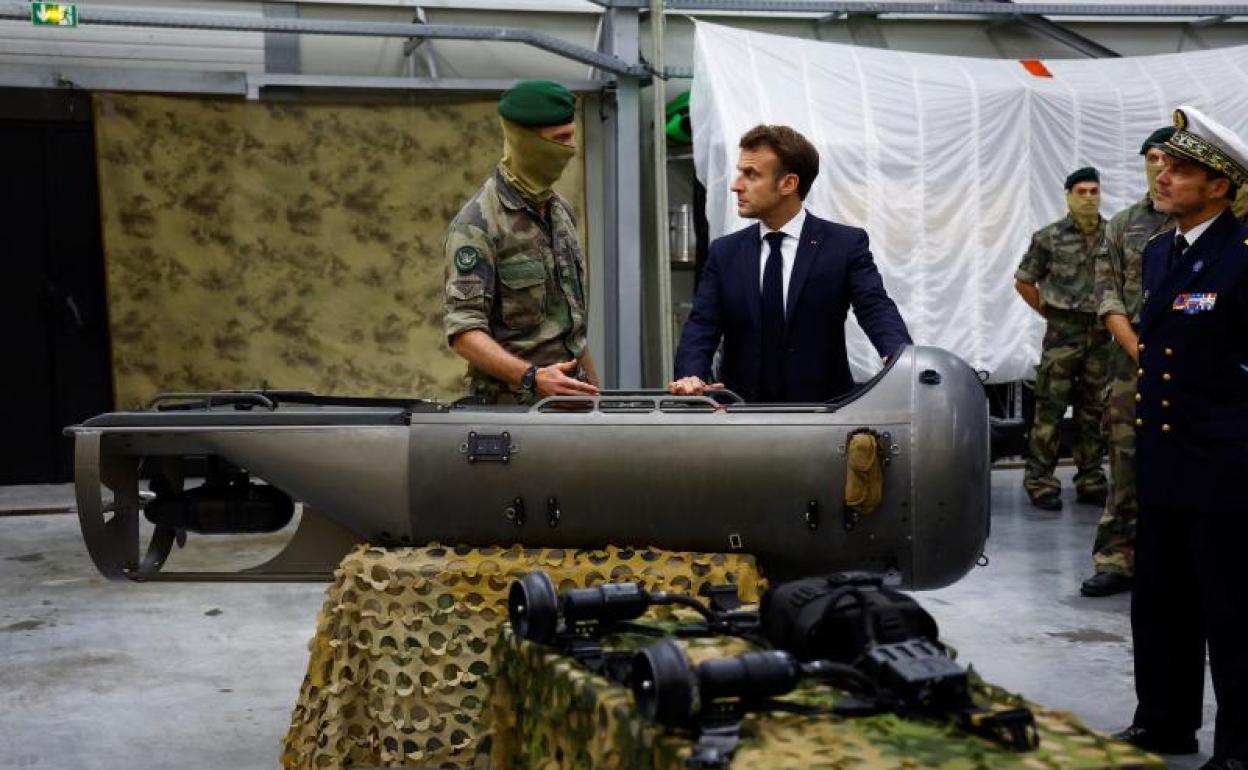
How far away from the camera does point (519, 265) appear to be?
10.9 feet

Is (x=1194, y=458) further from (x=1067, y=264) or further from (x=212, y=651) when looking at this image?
(x=1067, y=264)

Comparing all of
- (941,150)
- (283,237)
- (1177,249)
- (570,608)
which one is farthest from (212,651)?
(941,150)

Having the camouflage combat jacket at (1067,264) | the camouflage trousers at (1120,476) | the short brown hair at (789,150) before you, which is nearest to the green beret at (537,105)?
the short brown hair at (789,150)

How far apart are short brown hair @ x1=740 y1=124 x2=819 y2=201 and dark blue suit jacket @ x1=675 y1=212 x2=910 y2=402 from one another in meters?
0.12

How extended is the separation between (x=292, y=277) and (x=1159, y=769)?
6.48m

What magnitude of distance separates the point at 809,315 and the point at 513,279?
703mm

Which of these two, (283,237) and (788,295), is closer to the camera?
(788,295)

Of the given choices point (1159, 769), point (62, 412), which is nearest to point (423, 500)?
point (1159, 769)

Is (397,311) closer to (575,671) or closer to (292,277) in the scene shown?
(292,277)

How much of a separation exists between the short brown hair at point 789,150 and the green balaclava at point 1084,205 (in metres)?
3.82

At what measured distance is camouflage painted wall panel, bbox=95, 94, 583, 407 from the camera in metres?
7.41

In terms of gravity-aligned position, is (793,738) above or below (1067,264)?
below

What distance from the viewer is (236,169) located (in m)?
7.48

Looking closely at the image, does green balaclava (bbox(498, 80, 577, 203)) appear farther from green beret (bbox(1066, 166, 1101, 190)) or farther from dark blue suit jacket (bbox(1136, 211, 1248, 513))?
green beret (bbox(1066, 166, 1101, 190))
